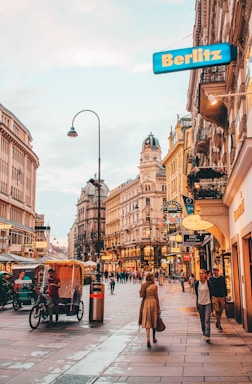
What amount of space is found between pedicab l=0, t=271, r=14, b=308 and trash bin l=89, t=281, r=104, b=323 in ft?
23.6

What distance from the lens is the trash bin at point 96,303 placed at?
1512cm

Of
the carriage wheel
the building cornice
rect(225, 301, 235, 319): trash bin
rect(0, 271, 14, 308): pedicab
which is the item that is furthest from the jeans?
rect(0, 271, 14, 308): pedicab

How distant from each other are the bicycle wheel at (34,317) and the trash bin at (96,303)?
188 centimetres

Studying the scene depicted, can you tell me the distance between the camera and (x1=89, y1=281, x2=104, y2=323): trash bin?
595 inches

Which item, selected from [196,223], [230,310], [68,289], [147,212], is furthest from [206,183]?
[147,212]

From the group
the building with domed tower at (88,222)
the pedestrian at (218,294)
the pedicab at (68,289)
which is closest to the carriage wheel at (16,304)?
the pedicab at (68,289)

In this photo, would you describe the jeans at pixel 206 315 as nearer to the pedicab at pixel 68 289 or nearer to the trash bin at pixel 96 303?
the trash bin at pixel 96 303

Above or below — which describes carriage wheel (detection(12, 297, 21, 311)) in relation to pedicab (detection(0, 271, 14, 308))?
below

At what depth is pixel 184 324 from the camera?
15.1m

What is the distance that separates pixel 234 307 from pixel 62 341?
7.45m

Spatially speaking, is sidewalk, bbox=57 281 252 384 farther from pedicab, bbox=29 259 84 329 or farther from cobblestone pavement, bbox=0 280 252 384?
pedicab, bbox=29 259 84 329

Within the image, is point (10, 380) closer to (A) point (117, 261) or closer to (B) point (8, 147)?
(B) point (8, 147)

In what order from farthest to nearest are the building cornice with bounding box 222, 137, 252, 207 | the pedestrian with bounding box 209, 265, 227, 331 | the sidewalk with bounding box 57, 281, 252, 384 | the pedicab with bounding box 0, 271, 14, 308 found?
1. the pedicab with bounding box 0, 271, 14, 308
2. the pedestrian with bounding box 209, 265, 227, 331
3. the building cornice with bounding box 222, 137, 252, 207
4. the sidewalk with bounding box 57, 281, 252, 384

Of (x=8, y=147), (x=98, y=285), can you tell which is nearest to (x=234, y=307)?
(x=98, y=285)
